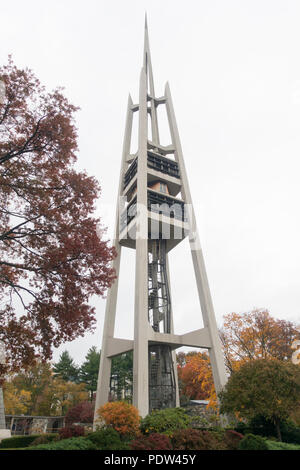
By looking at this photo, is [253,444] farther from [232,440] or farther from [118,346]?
[118,346]

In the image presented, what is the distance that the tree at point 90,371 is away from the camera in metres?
39.2

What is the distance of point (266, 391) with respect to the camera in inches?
501

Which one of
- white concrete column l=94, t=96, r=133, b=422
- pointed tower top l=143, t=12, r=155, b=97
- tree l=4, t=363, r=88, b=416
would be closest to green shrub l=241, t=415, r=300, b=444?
white concrete column l=94, t=96, r=133, b=422

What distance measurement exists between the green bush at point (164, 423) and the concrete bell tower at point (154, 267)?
2.05m

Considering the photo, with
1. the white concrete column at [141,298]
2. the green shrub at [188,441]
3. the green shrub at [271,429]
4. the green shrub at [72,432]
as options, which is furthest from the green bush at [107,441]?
the green shrub at [271,429]

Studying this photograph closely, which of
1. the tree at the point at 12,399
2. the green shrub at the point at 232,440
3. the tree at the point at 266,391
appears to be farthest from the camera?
the tree at the point at 12,399

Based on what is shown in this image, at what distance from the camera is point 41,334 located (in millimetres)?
8219

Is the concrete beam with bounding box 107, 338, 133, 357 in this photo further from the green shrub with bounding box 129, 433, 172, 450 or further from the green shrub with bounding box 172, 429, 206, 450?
the green shrub with bounding box 129, 433, 172, 450

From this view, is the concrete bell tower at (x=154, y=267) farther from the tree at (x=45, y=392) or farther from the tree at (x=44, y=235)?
the tree at (x=45, y=392)

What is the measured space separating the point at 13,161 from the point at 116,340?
43.5 feet

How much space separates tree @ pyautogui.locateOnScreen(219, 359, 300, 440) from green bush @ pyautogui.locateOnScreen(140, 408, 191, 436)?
2.88 metres
